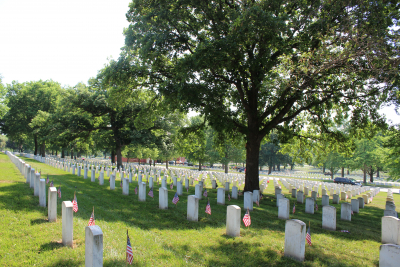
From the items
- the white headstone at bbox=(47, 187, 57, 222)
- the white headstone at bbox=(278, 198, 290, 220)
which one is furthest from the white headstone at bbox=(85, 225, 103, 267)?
the white headstone at bbox=(278, 198, 290, 220)

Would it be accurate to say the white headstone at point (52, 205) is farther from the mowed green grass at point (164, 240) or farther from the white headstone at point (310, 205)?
the white headstone at point (310, 205)

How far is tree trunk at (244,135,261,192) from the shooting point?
1359cm

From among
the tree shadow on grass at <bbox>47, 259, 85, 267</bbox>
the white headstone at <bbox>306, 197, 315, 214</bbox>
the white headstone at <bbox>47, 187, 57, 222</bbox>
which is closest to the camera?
the tree shadow on grass at <bbox>47, 259, 85, 267</bbox>

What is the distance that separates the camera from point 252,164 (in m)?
13.8

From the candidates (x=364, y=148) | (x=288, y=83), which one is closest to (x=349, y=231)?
(x=288, y=83)

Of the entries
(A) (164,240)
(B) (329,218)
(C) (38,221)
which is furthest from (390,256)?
(C) (38,221)

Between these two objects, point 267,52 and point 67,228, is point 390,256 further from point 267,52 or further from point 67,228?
point 267,52

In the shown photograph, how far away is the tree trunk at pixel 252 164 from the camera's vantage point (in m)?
13.6

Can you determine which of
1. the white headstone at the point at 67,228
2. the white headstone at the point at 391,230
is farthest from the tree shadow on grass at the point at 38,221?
the white headstone at the point at 391,230

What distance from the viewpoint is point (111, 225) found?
20.5 ft

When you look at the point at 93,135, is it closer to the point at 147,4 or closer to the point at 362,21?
the point at 147,4

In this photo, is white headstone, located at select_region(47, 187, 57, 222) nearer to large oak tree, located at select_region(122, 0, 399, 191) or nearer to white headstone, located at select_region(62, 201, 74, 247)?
white headstone, located at select_region(62, 201, 74, 247)

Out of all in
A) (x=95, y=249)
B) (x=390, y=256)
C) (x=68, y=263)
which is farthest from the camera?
(x=68, y=263)

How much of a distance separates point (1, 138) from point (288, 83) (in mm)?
107451
